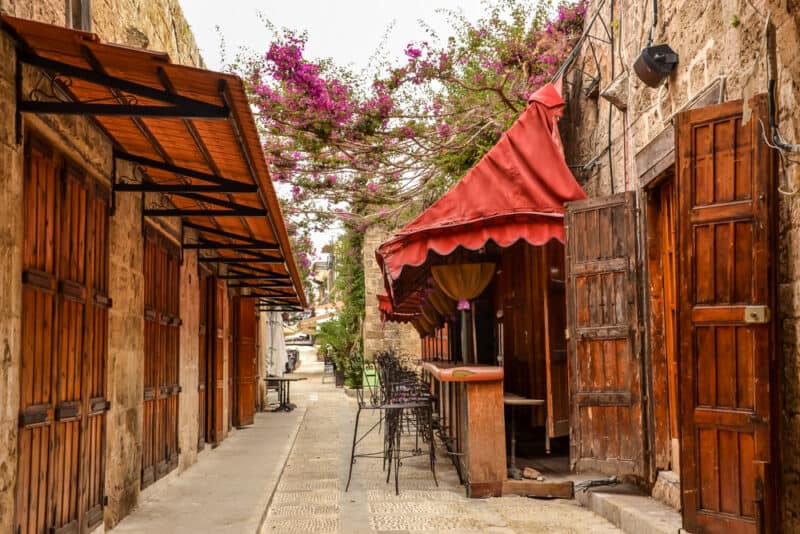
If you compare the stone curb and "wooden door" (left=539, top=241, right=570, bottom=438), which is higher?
"wooden door" (left=539, top=241, right=570, bottom=438)

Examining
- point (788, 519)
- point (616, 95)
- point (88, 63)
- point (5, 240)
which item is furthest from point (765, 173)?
point (5, 240)

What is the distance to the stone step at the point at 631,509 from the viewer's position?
5.64 meters

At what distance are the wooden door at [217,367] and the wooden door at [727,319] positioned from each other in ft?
26.6

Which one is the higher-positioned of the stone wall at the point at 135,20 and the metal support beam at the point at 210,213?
the stone wall at the point at 135,20

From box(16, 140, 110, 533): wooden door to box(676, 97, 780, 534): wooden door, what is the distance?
3.73m

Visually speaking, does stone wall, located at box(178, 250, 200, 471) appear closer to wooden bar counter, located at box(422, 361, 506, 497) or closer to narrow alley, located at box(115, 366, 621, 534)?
narrow alley, located at box(115, 366, 621, 534)

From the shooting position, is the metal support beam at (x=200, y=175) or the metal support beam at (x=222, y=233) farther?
the metal support beam at (x=222, y=233)

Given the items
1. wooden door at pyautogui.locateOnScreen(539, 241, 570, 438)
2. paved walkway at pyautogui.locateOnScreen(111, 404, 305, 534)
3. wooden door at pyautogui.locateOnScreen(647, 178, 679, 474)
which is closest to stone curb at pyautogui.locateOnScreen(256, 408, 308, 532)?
paved walkway at pyautogui.locateOnScreen(111, 404, 305, 534)

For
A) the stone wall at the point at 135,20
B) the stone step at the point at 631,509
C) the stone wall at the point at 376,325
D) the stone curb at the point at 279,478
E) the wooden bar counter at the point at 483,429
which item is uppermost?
the stone wall at the point at 135,20

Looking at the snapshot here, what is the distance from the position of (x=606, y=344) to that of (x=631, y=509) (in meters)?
1.34

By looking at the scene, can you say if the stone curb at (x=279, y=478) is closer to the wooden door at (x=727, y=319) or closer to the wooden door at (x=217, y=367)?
the wooden door at (x=217, y=367)

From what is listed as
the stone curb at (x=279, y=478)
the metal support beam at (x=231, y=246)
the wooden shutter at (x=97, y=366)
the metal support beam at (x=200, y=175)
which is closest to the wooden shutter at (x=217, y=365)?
the stone curb at (x=279, y=478)

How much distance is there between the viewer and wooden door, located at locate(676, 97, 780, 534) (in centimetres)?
447

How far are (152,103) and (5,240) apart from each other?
137 cm
